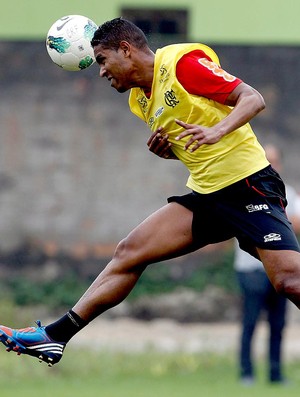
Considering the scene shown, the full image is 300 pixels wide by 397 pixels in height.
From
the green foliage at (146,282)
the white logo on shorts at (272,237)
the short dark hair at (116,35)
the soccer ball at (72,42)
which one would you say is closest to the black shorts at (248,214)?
the white logo on shorts at (272,237)

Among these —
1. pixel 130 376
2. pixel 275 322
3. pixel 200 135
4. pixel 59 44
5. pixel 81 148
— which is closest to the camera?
pixel 200 135

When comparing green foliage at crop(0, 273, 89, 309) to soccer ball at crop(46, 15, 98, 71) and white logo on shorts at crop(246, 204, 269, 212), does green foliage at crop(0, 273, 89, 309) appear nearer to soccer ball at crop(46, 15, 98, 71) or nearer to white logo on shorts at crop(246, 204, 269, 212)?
soccer ball at crop(46, 15, 98, 71)

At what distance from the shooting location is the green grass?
43.8ft

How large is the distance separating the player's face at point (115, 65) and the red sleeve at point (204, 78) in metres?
0.39

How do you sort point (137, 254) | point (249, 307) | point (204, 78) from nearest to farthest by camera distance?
1. point (204, 78)
2. point (137, 254)
3. point (249, 307)

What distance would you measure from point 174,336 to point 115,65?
31.2 ft

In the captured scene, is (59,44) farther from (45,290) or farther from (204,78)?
(45,290)

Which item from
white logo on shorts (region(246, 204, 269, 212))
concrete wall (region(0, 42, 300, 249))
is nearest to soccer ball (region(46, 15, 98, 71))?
white logo on shorts (region(246, 204, 269, 212))

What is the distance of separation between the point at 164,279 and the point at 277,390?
219 inches

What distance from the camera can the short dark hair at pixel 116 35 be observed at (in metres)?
8.47

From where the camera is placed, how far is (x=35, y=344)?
342 inches

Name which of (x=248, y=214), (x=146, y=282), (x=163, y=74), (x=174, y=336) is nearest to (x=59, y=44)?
(x=163, y=74)

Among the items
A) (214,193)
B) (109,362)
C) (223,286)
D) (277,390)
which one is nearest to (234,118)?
(214,193)

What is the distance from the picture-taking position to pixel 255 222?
8422 mm
